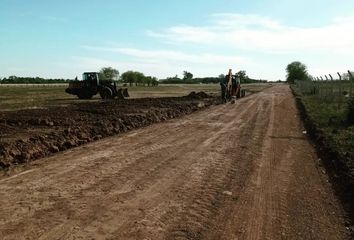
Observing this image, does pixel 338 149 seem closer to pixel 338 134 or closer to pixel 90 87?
pixel 338 134

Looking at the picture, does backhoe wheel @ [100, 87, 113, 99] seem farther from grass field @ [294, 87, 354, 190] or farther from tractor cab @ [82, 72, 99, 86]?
grass field @ [294, 87, 354, 190]

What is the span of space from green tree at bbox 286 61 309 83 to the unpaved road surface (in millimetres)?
165440

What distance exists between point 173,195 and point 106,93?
106 feet

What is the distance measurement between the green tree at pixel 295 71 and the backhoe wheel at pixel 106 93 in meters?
140

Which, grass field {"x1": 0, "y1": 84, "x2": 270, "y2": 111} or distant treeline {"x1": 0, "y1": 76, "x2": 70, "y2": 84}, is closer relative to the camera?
grass field {"x1": 0, "y1": 84, "x2": 270, "y2": 111}

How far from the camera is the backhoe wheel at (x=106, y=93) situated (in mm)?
39200

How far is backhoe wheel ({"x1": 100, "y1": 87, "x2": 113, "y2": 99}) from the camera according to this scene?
39.2 metres

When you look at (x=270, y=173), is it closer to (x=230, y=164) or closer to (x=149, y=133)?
(x=230, y=164)

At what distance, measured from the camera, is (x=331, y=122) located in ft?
61.6

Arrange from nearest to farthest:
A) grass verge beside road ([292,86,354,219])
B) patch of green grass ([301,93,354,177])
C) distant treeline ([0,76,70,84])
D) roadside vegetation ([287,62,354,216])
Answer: grass verge beside road ([292,86,354,219]), roadside vegetation ([287,62,354,216]), patch of green grass ([301,93,354,177]), distant treeline ([0,76,70,84])

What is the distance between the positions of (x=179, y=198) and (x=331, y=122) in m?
12.7

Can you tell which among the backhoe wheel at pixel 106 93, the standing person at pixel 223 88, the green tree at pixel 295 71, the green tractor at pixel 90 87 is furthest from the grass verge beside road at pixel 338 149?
the green tree at pixel 295 71

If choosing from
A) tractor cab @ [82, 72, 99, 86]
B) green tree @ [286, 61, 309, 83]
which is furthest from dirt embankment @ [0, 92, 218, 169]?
green tree @ [286, 61, 309, 83]

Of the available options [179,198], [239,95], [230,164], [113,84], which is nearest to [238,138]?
[230,164]
